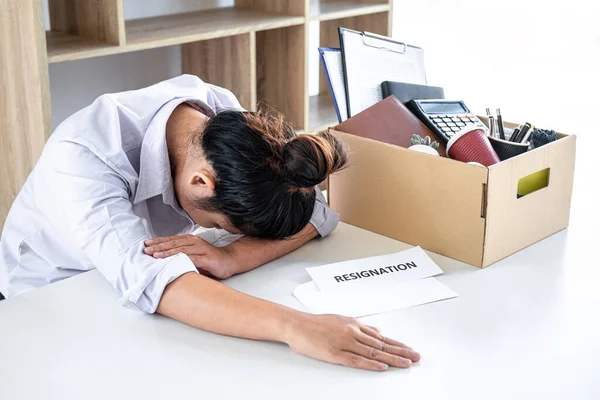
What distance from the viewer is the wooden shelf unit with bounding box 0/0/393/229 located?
2.04 metres

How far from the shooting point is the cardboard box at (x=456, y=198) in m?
1.33

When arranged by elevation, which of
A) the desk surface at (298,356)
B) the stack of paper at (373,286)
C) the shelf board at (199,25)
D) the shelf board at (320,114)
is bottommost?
the shelf board at (320,114)

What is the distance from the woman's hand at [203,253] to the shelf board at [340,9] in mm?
1684

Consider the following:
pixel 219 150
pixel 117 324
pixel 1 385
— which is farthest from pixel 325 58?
pixel 1 385

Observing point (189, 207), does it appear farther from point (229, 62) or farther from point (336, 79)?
point (229, 62)

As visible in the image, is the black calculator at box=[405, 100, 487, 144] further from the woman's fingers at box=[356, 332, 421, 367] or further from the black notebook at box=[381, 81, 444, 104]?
the woman's fingers at box=[356, 332, 421, 367]

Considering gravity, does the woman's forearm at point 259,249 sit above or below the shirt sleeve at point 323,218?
below

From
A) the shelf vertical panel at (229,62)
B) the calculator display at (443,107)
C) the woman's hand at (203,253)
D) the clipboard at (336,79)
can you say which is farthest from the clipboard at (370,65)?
the shelf vertical panel at (229,62)

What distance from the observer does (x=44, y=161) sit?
4.31 ft

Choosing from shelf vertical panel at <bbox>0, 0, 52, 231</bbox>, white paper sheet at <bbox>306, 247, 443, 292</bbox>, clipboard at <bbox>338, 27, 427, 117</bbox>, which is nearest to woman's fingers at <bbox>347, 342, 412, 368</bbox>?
white paper sheet at <bbox>306, 247, 443, 292</bbox>

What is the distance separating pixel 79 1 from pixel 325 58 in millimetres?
1036

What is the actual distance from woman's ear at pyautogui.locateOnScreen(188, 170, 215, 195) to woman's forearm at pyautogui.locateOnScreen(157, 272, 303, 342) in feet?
0.48

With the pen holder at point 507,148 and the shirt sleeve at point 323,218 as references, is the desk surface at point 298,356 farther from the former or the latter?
the pen holder at point 507,148

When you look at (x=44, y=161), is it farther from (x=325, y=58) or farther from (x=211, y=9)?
(x=211, y=9)
